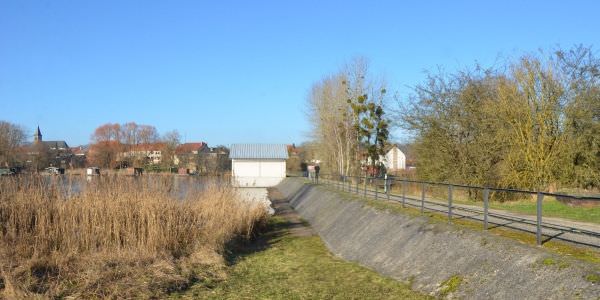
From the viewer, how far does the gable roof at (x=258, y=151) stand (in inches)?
2346

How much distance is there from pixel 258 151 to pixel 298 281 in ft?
167

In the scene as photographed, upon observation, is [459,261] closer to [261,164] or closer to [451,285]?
[451,285]

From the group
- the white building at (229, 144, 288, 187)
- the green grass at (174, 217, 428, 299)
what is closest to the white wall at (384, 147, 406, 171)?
the white building at (229, 144, 288, 187)

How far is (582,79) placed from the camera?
2069 cm

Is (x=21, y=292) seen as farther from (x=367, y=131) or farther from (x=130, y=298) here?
(x=367, y=131)

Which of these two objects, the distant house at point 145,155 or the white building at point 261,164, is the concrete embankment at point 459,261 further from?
the white building at point 261,164

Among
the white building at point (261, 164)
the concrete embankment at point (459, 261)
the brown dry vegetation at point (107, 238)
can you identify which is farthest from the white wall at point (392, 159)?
the brown dry vegetation at point (107, 238)

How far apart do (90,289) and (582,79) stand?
64.3 feet

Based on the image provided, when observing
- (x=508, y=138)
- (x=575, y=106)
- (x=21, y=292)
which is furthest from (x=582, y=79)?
(x=21, y=292)

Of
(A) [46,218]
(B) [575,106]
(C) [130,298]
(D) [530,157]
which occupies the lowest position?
(C) [130,298]

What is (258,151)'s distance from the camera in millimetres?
60938

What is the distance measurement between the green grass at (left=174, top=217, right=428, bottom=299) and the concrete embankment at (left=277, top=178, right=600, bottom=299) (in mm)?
430

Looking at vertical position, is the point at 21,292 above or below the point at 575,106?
below

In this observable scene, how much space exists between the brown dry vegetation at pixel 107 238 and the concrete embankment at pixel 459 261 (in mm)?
3536
